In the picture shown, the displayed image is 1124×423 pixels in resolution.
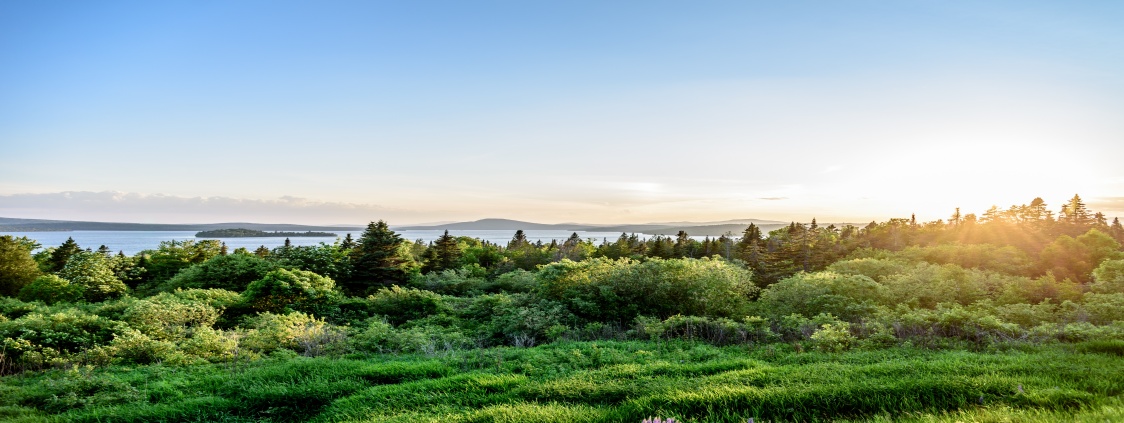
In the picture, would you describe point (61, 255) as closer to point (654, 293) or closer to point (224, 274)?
point (224, 274)

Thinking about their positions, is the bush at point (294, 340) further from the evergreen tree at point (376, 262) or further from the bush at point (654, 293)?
the evergreen tree at point (376, 262)

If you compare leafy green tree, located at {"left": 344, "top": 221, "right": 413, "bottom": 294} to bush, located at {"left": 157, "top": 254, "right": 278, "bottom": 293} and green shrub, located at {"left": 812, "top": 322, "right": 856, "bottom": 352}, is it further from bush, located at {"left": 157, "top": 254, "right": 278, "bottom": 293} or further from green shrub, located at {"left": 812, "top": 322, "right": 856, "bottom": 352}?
green shrub, located at {"left": 812, "top": 322, "right": 856, "bottom": 352}

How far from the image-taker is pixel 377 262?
3556cm

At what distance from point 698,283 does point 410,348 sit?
1158 centimetres

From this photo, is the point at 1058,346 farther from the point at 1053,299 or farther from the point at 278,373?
the point at 1053,299

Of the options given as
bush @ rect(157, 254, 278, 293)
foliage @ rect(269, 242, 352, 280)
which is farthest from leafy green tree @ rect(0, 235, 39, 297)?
foliage @ rect(269, 242, 352, 280)

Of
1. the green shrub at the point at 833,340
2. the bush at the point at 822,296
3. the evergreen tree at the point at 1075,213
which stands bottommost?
the bush at the point at 822,296

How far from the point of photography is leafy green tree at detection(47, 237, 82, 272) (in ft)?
124

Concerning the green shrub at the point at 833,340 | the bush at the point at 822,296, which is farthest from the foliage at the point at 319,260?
the green shrub at the point at 833,340

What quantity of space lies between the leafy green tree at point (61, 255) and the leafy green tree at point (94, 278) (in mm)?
11202

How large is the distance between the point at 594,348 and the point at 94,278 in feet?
111

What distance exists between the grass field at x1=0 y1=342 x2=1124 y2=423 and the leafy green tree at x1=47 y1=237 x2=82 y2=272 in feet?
134

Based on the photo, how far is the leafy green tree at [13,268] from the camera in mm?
27688

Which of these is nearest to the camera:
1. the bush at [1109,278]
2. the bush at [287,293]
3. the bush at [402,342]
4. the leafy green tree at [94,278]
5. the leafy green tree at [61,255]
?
the bush at [402,342]
